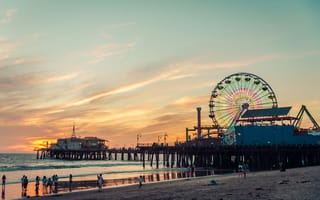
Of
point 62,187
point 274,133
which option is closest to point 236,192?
point 62,187

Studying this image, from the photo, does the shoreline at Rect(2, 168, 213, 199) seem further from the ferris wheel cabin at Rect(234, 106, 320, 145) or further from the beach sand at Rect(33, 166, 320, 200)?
the ferris wheel cabin at Rect(234, 106, 320, 145)

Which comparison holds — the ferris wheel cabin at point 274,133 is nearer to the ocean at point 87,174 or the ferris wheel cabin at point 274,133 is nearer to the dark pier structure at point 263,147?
the dark pier structure at point 263,147

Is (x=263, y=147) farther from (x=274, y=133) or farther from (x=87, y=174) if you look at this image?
(x=87, y=174)

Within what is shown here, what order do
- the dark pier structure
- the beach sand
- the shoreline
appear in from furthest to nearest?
the dark pier structure < the shoreline < the beach sand

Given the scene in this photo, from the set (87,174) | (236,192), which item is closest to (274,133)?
(87,174)

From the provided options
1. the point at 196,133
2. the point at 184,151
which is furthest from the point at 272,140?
the point at 196,133

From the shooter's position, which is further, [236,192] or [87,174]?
[87,174]

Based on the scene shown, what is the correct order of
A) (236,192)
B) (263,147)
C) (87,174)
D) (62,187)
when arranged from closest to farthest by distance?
(236,192) < (62,187) < (87,174) < (263,147)

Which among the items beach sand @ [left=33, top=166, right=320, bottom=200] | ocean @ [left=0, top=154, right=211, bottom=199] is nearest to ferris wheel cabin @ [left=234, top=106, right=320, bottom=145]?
ocean @ [left=0, top=154, right=211, bottom=199]

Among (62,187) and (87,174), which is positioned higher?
(62,187)

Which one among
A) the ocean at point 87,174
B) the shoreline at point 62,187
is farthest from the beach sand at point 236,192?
the ocean at point 87,174

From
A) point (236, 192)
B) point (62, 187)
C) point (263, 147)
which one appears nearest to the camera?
point (236, 192)

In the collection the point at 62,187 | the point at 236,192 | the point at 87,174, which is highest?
the point at 236,192

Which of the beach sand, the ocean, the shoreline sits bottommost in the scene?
the ocean
